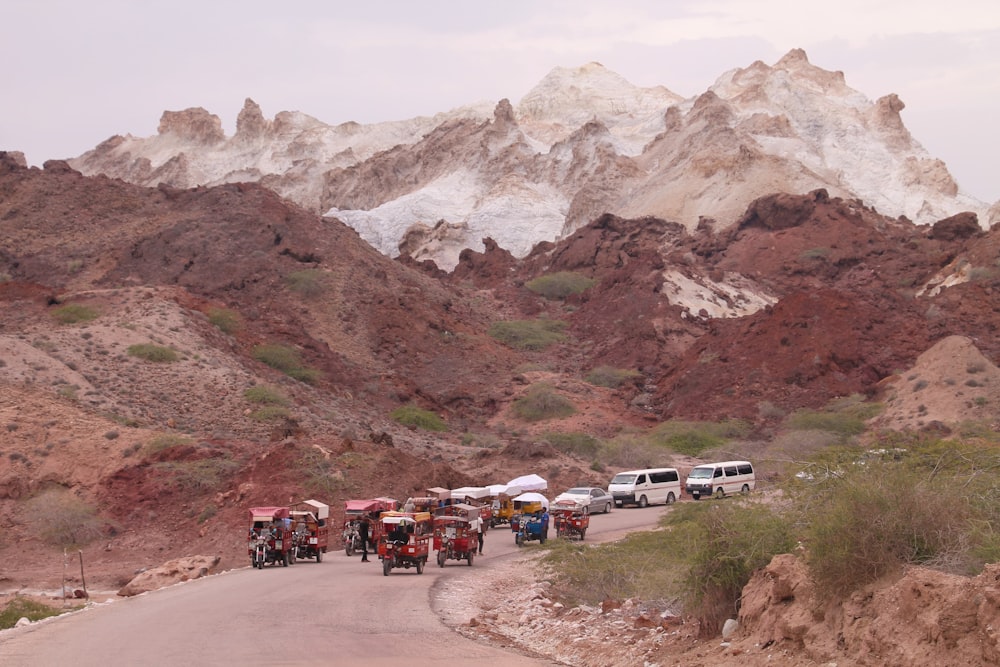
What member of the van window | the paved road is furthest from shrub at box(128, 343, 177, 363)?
the paved road

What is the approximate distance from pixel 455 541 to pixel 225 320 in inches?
1339

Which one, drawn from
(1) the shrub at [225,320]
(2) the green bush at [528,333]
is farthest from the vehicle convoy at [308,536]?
(2) the green bush at [528,333]

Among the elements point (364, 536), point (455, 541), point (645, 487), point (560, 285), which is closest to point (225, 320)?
point (645, 487)

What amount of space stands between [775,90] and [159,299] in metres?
101

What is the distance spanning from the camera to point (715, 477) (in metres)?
36.9

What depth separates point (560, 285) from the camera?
282ft

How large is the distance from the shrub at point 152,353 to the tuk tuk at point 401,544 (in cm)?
2411

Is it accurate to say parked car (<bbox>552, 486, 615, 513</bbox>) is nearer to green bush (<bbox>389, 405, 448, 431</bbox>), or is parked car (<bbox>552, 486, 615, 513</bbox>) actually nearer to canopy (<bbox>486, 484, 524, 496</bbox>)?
canopy (<bbox>486, 484, 524, 496</bbox>)

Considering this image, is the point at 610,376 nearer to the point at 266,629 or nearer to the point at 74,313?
the point at 74,313

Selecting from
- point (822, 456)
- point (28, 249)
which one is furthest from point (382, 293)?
point (822, 456)

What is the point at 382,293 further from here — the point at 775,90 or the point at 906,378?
the point at 775,90

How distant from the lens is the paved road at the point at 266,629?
42.4 ft

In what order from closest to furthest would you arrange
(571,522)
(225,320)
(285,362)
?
(571,522) → (285,362) → (225,320)

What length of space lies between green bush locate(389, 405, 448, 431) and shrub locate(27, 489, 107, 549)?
2142 cm
